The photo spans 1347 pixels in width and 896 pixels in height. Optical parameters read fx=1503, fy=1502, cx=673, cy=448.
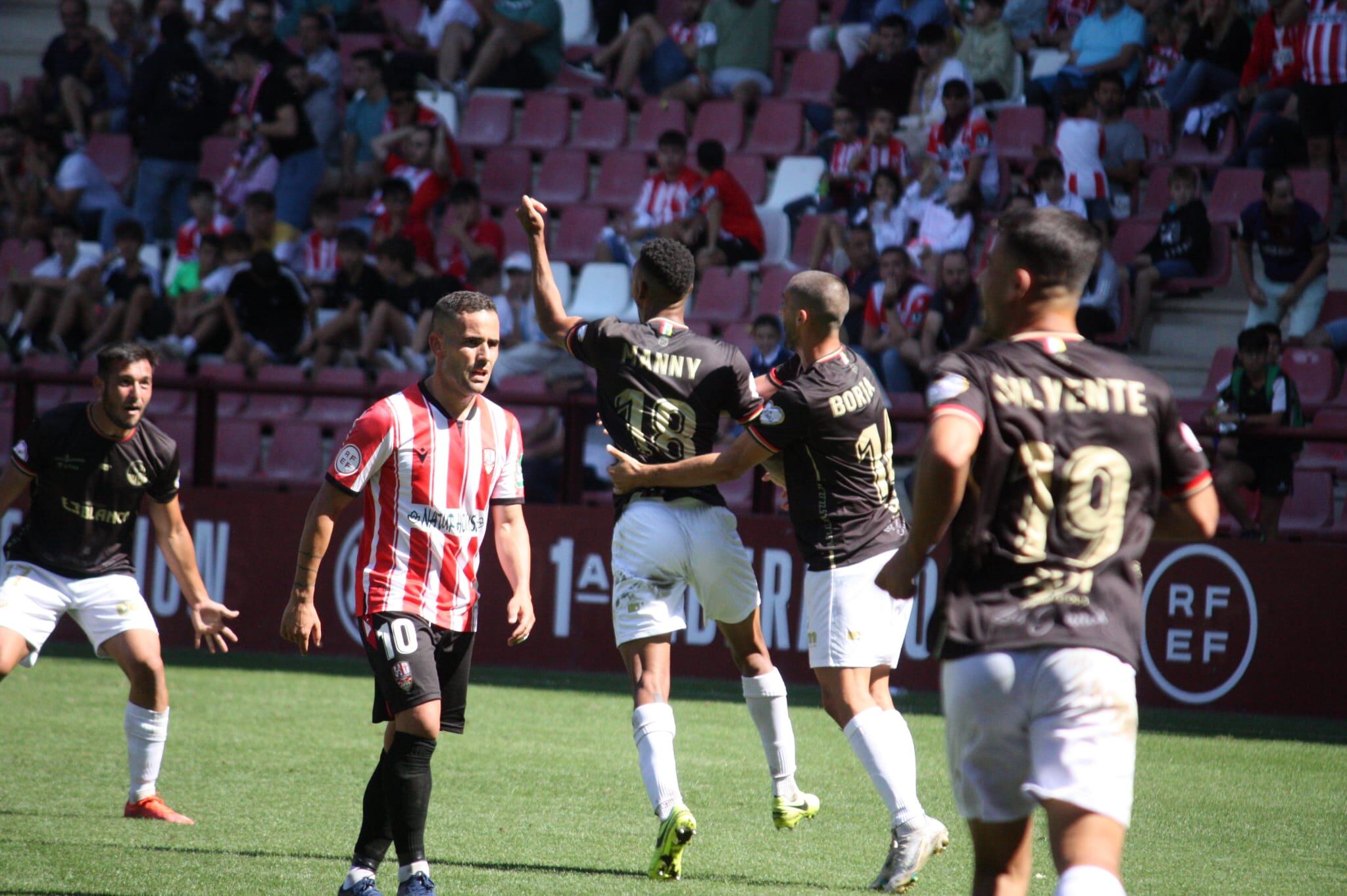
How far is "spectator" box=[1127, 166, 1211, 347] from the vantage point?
13.0 meters

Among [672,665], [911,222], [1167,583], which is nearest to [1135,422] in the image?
[1167,583]

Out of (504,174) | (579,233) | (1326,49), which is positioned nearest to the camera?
(1326,49)

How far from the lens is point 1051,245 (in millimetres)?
3371

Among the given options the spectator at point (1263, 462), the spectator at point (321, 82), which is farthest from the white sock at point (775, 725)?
the spectator at point (321, 82)

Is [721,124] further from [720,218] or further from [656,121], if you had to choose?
[720,218]

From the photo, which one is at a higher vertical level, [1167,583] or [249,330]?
[249,330]

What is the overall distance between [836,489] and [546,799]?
2208mm

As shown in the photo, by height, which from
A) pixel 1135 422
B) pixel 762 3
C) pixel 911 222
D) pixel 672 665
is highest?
pixel 762 3

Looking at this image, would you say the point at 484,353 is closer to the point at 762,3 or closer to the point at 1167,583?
the point at 1167,583

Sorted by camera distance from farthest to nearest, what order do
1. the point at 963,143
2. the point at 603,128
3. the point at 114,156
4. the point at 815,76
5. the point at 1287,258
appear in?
the point at 114,156 < the point at 603,128 < the point at 815,76 < the point at 963,143 < the point at 1287,258

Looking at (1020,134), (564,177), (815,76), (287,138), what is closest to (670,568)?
(1020,134)

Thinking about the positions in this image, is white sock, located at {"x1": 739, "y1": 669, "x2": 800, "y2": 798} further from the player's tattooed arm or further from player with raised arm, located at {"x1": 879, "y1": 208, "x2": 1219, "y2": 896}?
player with raised arm, located at {"x1": 879, "y1": 208, "x2": 1219, "y2": 896}

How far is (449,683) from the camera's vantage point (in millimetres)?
5191

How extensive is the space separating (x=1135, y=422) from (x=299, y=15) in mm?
16711
